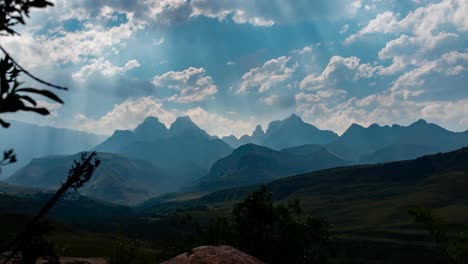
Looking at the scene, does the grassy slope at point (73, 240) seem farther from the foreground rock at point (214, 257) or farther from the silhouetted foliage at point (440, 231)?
the foreground rock at point (214, 257)

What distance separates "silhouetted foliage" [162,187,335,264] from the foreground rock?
64.7 ft

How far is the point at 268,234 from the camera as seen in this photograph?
4347 cm

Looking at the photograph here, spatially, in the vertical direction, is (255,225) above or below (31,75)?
below

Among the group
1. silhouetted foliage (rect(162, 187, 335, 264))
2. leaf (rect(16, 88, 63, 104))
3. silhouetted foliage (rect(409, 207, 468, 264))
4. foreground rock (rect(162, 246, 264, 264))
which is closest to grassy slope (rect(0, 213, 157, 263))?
silhouetted foliage (rect(162, 187, 335, 264))

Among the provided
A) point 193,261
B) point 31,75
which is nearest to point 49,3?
point 31,75

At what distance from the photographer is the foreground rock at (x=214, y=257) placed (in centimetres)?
1784

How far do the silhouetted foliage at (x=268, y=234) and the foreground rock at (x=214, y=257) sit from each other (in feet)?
64.7

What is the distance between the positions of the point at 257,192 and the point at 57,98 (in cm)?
4015

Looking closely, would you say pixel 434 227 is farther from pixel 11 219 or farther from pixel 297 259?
pixel 11 219

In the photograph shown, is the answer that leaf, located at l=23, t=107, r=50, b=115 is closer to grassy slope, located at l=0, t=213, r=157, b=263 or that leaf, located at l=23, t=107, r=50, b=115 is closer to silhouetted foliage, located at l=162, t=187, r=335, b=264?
silhouetted foliage, located at l=162, t=187, r=335, b=264

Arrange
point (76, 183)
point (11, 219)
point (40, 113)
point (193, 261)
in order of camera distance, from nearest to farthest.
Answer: point (40, 113), point (76, 183), point (193, 261), point (11, 219)

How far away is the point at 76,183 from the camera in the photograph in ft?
17.6

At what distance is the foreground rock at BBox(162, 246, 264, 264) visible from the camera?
1784 cm

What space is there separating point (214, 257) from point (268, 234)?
86.6 feet
